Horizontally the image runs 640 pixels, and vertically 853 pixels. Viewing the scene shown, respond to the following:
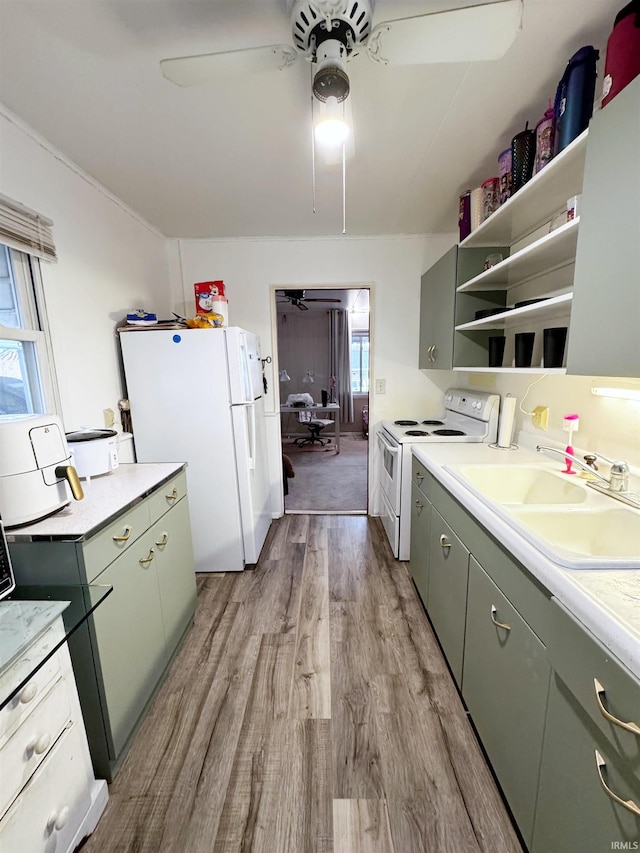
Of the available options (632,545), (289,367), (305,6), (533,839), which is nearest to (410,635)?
(533,839)

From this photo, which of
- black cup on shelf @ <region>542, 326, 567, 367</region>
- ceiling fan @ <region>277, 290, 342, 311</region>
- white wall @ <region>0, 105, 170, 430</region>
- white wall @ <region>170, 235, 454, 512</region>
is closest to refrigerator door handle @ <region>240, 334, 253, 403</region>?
white wall @ <region>170, 235, 454, 512</region>

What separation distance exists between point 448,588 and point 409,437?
1.04 meters

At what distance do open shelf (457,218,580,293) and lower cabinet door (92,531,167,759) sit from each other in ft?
6.58

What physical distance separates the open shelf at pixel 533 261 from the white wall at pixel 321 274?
820 mm

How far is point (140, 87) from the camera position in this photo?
127 cm

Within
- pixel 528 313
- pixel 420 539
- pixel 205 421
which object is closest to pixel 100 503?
pixel 205 421

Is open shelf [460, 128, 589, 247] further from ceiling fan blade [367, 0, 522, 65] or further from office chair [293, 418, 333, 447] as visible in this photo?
office chair [293, 418, 333, 447]

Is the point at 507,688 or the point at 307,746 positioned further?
the point at 307,746

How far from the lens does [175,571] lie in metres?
1.66

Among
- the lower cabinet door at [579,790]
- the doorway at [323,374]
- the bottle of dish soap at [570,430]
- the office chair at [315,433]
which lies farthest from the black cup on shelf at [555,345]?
the office chair at [315,433]

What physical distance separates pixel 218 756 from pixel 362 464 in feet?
12.6

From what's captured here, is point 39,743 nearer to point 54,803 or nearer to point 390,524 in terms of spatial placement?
point 54,803

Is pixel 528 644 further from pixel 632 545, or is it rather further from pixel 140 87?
pixel 140 87

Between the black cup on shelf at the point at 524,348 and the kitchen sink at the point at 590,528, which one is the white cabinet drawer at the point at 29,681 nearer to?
the kitchen sink at the point at 590,528
